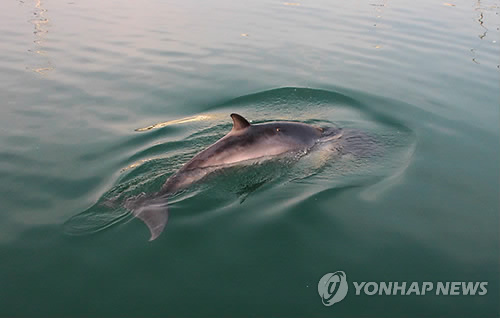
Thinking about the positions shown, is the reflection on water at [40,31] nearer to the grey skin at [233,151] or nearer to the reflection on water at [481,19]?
the grey skin at [233,151]

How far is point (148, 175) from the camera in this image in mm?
8523

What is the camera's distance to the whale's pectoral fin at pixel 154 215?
268 inches

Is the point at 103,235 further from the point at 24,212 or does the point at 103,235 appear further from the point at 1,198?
the point at 1,198

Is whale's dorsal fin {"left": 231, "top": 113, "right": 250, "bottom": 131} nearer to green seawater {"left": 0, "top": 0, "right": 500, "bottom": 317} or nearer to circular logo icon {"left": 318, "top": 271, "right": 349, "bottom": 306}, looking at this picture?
green seawater {"left": 0, "top": 0, "right": 500, "bottom": 317}

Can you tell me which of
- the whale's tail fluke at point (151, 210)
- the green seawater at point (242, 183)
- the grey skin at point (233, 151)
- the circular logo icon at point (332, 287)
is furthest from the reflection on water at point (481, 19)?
the whale's tail fluke at point (151, 210)

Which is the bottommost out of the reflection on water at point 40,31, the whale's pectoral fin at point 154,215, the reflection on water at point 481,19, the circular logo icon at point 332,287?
the circular logo icon at point 332,287

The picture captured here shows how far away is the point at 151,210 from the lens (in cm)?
727

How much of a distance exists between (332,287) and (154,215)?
10.7ft

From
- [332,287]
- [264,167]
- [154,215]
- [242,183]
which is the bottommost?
[332,287]

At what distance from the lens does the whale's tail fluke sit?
22.5 ft

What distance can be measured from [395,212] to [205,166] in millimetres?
3821

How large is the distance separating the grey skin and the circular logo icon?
2.76 metres

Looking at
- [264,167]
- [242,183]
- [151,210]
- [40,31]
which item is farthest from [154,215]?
[40,31]

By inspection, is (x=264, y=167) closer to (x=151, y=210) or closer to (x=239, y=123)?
(x=239, y=123)
